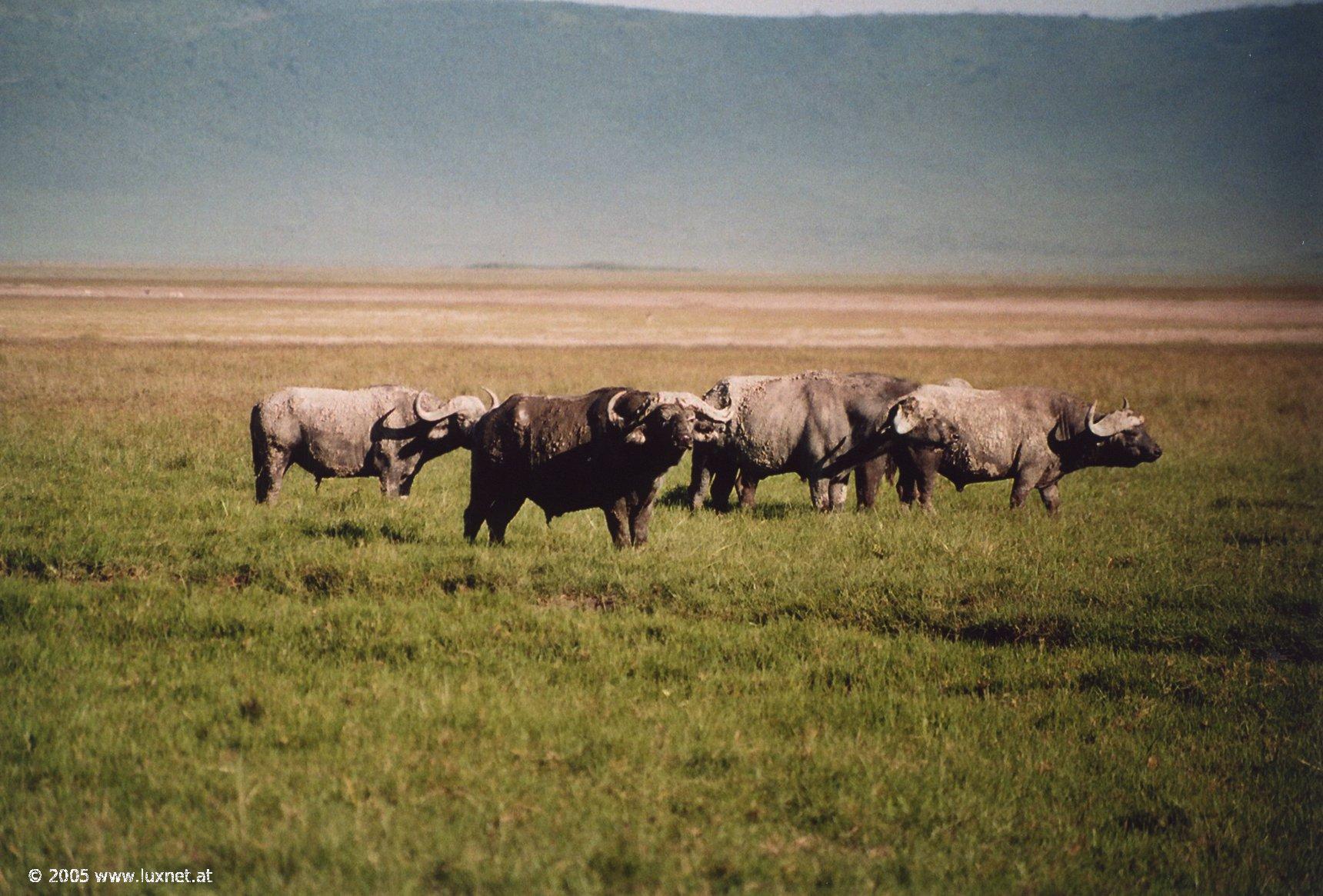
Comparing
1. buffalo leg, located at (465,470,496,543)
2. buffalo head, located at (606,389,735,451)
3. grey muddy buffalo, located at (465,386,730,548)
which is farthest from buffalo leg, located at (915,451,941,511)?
buffalo leg, located at (465,470,496,543)

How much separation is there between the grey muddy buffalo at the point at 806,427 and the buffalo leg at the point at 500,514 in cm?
368

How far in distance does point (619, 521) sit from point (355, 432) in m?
4.67

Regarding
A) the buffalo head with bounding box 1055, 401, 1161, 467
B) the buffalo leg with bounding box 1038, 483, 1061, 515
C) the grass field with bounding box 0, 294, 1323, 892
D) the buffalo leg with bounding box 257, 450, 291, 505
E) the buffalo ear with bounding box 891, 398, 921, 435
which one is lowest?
the grass field with bounding box 0, 294, 1323, 892

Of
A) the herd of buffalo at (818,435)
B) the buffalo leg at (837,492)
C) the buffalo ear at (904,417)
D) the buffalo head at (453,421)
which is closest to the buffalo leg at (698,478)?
the herd of buffalo at (818,435)

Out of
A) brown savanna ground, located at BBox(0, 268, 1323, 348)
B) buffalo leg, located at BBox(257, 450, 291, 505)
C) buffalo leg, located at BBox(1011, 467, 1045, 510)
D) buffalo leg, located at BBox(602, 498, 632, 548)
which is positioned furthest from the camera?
brown savanna ground, located at BBox(0, 268, 1323, 348)

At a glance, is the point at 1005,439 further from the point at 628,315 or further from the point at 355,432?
the point at 628,315

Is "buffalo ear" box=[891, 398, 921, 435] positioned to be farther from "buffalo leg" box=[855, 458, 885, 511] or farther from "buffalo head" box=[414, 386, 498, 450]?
"buffalo head" box=[414, 386, 498, 450]

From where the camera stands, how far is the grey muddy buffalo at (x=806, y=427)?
1450cm

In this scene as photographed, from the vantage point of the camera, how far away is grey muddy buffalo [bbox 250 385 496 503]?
1416cm

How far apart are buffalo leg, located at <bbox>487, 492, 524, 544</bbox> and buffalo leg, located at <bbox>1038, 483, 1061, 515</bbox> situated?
287 inches

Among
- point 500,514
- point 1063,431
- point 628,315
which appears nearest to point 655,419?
point 500,514

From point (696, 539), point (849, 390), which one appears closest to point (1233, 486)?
point (849, 390)

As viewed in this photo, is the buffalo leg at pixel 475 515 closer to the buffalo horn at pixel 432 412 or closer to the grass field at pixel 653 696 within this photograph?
the grass field at pixel 653 696

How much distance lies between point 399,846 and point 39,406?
1939 centimetres
